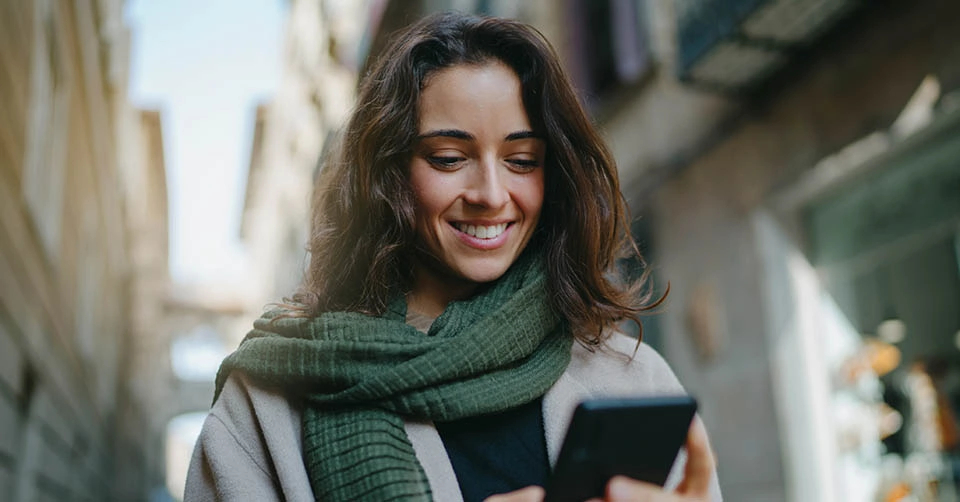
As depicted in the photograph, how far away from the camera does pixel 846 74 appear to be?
5.77 metres

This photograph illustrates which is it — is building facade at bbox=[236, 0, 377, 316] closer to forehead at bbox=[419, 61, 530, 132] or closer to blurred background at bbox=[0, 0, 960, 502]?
blurred background at bbox=[0, 0, 960, 502]

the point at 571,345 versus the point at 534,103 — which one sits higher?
the point at 534,103

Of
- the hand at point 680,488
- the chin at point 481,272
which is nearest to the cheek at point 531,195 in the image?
the chin at point 481,272

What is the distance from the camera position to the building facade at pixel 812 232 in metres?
5.32

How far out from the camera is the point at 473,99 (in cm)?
159

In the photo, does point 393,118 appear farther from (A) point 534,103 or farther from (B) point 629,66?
(B) point 629,66

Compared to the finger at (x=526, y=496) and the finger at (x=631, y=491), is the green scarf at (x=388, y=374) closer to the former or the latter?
the finger at (x=526, y=496)

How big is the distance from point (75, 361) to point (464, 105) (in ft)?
30.2

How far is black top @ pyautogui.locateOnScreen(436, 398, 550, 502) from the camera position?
1488 mm

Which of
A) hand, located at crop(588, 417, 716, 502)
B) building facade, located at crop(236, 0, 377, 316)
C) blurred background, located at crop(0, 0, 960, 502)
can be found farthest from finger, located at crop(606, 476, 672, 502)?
building facade, located at crop(236, 0, 377, 316)

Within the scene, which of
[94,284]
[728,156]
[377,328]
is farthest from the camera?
[94,284]

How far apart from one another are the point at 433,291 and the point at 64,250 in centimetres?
787

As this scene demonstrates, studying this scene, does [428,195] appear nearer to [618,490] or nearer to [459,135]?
[459,135]

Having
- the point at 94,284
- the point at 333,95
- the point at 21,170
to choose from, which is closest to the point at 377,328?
the point at 21,170
